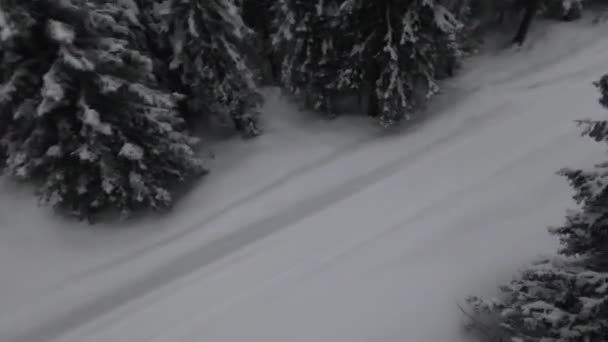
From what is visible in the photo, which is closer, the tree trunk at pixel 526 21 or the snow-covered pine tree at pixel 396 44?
the snow-covered pine tree at pixel 396 44

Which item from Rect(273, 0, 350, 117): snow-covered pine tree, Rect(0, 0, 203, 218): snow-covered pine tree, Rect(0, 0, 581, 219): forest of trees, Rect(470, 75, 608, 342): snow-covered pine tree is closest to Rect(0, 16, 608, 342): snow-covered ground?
Rect(0, 0, 581, 219): forest of trees

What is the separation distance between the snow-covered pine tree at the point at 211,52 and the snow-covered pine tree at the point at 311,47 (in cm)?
172

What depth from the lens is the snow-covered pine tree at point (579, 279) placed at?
5062mm

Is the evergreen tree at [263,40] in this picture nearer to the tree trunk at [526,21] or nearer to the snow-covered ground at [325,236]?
the snow-covered ground at [325,236]

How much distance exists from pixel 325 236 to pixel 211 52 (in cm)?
814

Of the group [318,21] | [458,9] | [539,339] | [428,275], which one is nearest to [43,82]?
[318,21]

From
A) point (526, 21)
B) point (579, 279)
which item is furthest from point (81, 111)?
point (526, 21)

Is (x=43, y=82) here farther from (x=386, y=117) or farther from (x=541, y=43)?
(x=541, y=43)

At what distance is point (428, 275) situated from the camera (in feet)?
31.1

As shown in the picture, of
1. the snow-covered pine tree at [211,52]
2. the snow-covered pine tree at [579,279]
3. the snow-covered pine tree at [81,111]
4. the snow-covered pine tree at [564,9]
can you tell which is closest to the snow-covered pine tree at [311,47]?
the snow-covered pine tree at [211,52]

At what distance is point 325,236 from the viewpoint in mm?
12133

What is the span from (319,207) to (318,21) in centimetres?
739

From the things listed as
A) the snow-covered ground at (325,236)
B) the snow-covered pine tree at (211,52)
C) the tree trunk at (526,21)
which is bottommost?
the snow-covered ground at (325,236)

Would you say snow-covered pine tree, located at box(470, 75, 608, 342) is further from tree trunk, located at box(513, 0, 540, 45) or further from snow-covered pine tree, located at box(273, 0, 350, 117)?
tree trunk, located at box(513, 0, 540, 45)
